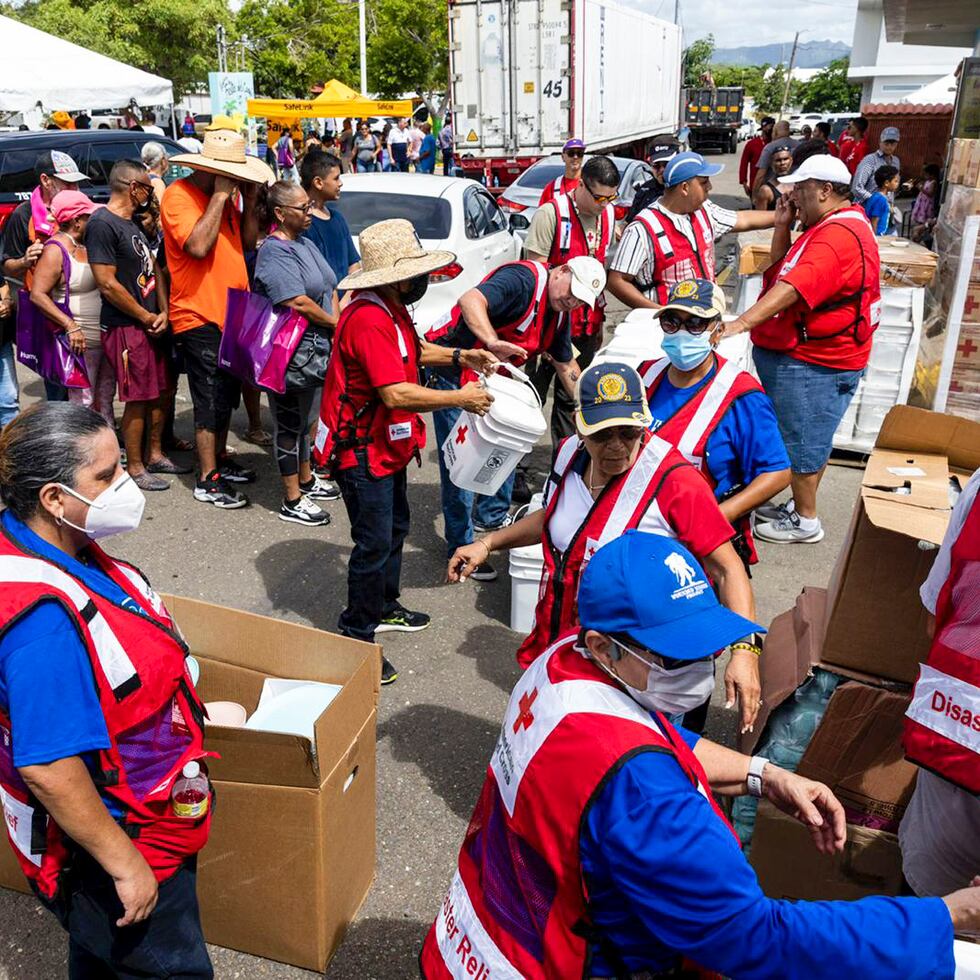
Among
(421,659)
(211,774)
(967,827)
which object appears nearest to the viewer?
(967,827)

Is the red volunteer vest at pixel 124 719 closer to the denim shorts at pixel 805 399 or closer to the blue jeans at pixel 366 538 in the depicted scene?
the blue jeans at pixel 366 538

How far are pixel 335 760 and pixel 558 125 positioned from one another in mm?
14637

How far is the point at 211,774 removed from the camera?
8.51 feet

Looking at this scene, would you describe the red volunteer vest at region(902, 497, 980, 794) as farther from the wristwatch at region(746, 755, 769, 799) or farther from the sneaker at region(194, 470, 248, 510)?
the sneaker at region(194, 470, 248, 510)

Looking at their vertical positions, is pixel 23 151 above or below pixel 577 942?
above

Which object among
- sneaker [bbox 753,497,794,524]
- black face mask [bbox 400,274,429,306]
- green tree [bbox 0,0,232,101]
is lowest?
sneaker [bbox 753,497,794,524]

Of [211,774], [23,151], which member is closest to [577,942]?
[211,774]

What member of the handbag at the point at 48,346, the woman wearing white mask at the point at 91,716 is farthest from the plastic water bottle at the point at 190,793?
the handbag at the point at 48,346

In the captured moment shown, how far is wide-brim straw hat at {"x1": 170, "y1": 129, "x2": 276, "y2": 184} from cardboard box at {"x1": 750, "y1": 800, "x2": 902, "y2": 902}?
4.72 m

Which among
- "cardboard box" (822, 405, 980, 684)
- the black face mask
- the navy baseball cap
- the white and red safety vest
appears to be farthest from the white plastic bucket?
"cardboard box" (822, 405, 980, 684)

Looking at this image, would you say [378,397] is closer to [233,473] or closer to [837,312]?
[837,312]

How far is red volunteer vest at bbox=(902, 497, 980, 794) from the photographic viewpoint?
2.08m

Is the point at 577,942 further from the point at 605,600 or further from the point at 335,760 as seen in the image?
the point at 335,760

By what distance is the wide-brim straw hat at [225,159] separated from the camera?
569 cm
